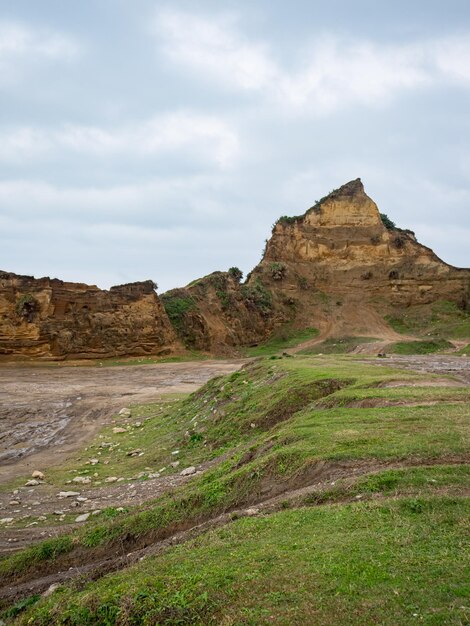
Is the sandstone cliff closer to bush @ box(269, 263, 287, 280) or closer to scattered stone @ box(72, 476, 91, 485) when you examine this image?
bush @ box(269, 263, 287, 280)

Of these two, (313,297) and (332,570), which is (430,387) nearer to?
(332,570)

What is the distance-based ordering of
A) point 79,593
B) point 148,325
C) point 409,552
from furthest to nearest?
point 148,325 < point 79,593 < point 409,552

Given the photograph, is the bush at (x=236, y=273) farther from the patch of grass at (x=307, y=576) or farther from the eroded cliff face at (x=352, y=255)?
the patch of grass at (x=307, y=576)

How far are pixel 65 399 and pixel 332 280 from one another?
3799 cm

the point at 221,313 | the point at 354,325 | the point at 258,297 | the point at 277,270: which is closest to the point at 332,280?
the point at 277,270

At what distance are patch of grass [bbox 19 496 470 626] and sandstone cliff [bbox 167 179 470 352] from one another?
41801 mm

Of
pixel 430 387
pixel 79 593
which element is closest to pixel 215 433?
pixel 430 387

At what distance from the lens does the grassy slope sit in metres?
4.31

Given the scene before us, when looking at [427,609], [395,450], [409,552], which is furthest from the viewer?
[395,450]

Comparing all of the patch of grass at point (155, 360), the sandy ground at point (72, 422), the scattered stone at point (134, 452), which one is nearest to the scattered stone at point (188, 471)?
the sandy ground at point (72, 422)

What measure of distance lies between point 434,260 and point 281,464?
171 ft

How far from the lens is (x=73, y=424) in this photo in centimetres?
1992

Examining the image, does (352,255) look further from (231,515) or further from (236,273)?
(231,515)

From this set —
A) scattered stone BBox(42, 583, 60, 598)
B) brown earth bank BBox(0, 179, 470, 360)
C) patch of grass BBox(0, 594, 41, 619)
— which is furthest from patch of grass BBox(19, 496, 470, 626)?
brown earth bank BBox(0, 179, 470, 360)
